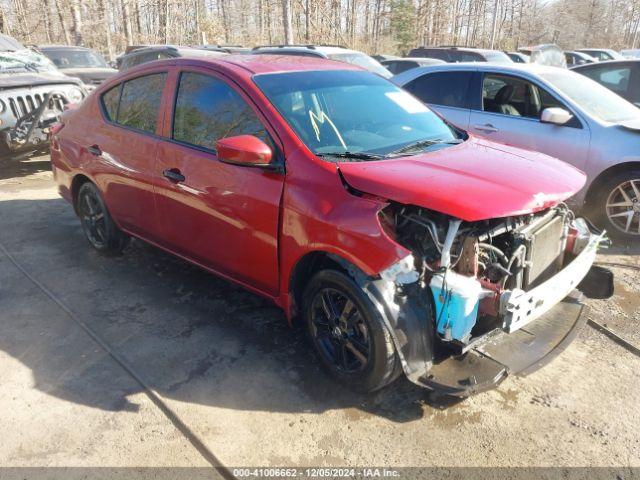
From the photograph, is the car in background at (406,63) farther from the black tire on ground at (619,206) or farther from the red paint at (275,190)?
the red paint at (275,190)

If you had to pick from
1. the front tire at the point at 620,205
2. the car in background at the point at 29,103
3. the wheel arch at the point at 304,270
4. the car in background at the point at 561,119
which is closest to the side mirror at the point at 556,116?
the car in background at the point at 561,119

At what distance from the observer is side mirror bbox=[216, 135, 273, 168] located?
2.85 meters

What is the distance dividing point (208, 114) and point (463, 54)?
1379 centimetres

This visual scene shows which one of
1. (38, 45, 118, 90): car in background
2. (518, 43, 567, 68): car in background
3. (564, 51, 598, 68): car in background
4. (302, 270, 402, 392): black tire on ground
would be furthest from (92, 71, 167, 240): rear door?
(564, 51, 598, 68): car in background

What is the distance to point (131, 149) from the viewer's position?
13.1 ft

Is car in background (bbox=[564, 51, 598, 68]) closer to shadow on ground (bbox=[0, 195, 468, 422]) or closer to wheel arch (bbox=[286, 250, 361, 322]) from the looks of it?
shadow on ground (bbox=[0, 195, 468, 422])

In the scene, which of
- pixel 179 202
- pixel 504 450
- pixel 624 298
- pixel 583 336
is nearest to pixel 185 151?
pixel 179 202

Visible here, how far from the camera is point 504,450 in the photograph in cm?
254

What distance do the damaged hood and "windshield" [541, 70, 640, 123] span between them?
2.69m

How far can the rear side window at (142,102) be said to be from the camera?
3857 mm

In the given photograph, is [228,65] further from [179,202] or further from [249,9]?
[249,9]

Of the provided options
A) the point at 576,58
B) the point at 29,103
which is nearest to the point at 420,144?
the point at 29,103

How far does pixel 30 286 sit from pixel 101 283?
57cm

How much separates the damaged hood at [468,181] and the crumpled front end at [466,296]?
0.46 feet
